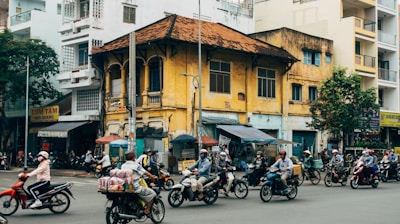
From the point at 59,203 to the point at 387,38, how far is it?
36.8 metres

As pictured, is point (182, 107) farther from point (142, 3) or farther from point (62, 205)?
point (62, 205)

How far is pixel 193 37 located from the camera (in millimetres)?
30312

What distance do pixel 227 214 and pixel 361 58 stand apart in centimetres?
3034

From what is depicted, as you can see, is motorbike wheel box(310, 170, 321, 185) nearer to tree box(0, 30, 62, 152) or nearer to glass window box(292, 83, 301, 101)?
glass window box(292, 83, 301, 101)

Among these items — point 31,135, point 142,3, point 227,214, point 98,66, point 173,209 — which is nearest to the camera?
point 227,214

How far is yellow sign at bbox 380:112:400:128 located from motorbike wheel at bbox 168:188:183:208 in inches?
1156

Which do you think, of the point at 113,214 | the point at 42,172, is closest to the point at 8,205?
the point at 42,172

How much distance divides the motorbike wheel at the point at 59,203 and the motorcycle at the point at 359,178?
1185 cm

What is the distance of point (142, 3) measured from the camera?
3647 cm

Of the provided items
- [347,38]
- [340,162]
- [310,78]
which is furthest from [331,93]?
[340,162]

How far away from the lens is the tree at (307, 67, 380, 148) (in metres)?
31.5

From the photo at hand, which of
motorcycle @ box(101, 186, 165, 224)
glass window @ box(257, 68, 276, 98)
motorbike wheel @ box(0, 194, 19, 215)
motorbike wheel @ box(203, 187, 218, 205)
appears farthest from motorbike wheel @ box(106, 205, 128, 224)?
glass window @ box(257, 68, 276, 98)

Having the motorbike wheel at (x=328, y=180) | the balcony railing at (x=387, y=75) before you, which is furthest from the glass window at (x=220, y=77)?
the balcony railing at (x=387, y=75)

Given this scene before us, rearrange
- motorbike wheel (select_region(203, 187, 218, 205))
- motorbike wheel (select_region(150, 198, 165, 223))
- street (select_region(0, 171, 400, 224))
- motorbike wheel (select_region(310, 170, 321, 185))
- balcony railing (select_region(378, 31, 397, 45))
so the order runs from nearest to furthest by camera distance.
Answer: motorbike wheel (select_region(150, 198, 165, 223))
street (select_region(0, 171, 400, 224))
motorbike wheel (select_region(203, 187, 218, 205))
motorbike wheel (select_region(310, 170, 321, 185))
balcony railing (select_region(378, 31, 397, 45))
